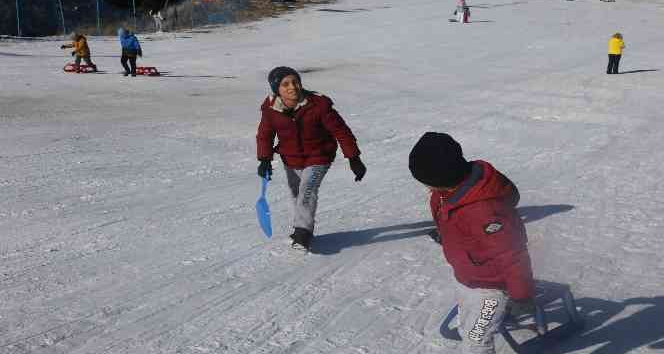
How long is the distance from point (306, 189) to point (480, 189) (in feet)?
8.75

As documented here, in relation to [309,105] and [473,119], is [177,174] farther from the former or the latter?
[473,119]

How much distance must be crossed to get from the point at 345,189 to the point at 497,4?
1457 inches

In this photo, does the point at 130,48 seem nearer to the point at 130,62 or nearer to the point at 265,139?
the point at 130,62

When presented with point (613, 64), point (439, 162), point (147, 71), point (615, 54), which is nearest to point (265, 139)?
point (439, 162)

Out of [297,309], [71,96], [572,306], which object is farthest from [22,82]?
[572,306]

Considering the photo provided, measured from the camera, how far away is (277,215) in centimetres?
710

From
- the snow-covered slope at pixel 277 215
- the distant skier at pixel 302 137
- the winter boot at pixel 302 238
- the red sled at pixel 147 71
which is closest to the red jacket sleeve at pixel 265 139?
the distant skier at pixel 302 137

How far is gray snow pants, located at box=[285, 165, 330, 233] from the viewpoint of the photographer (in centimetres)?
566

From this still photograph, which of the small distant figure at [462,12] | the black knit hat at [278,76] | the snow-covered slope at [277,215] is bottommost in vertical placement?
the snow-covered slope at [277,215]

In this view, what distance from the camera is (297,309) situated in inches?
189

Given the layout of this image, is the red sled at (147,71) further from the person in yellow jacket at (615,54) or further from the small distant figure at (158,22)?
the person in yellow jacket at (615,54)

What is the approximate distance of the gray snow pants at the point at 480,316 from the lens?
342 cm

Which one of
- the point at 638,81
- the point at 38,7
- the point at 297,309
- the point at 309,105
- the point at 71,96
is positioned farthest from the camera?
the point at 38,7

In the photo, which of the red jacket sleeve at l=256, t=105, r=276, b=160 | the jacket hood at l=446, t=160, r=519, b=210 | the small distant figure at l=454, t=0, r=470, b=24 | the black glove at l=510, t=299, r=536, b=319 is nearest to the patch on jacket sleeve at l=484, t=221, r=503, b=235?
the jacket hood at l=446, t=160, r=519, b=210
